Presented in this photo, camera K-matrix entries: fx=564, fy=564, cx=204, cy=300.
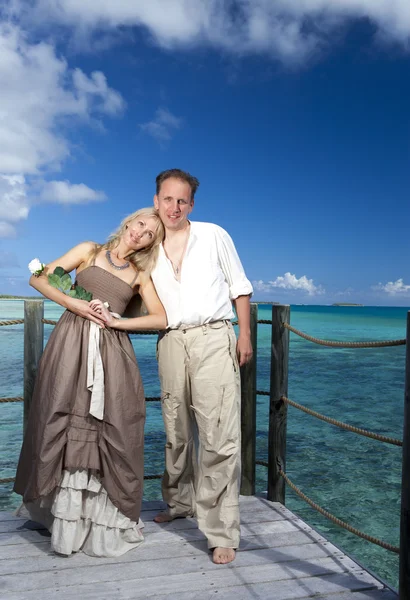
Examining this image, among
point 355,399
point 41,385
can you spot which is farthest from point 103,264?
point 355,399

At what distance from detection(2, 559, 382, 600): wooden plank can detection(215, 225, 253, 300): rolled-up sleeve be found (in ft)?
3.77

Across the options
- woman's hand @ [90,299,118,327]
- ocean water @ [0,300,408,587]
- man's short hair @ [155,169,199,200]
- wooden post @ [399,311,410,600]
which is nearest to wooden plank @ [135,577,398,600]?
wooden post @ [399,311,410,600]

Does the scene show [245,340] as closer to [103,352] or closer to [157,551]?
[103,352]

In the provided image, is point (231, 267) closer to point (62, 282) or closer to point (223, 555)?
point (62, 282)

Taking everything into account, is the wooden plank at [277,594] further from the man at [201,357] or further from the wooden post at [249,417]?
the wooden post at [249,417]

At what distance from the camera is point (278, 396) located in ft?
9.70

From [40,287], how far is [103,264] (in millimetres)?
284

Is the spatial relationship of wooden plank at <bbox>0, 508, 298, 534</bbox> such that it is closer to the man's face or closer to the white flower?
the white flower

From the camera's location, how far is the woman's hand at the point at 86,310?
2303 millimetres

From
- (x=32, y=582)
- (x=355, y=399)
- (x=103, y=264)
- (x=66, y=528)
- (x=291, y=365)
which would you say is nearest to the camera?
(x=32, y=582)

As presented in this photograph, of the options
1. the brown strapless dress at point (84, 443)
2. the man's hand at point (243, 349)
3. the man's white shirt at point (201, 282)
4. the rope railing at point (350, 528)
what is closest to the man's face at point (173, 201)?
the man's white shirt at point (201, 282)

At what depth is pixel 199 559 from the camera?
2320mm

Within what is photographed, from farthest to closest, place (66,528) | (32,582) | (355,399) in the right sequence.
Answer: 1. (355,399)
2. (66,528)
3. (32,582)

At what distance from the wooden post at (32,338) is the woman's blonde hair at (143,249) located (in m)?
0.47
